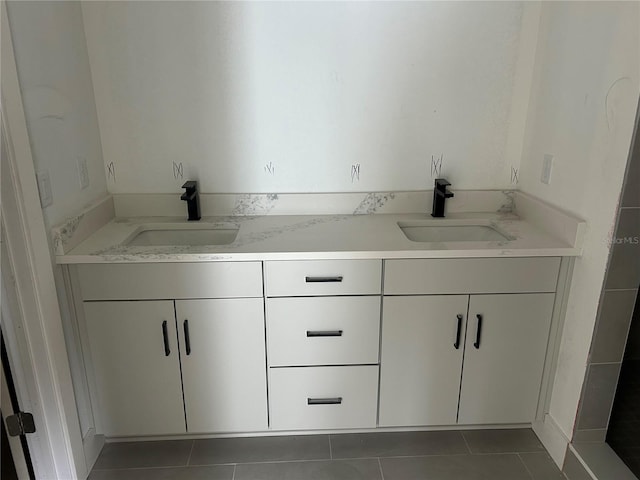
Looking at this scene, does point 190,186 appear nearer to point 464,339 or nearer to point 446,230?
point 446,230

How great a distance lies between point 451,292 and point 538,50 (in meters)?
1.15

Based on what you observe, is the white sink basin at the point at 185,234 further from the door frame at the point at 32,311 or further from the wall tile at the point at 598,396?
the wall tile at the point at 598,396

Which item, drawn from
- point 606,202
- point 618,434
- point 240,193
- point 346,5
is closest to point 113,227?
point 240,193

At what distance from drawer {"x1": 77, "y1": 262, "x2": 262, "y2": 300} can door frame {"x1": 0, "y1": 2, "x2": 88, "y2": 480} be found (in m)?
0.14

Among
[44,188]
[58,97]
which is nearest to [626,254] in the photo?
[44,188]

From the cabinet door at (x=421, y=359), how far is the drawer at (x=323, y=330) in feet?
0.21

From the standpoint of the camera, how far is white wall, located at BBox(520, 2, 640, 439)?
147 centimetres

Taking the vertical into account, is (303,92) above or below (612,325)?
above

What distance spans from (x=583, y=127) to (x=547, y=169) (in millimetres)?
283

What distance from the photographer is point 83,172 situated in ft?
6.12

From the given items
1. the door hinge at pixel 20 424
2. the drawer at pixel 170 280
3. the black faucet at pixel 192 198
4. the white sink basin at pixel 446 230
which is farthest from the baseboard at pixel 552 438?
the door hinge at pixel 20 424

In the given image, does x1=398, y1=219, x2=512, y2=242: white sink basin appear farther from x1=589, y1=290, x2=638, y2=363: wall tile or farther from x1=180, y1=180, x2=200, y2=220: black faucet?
x1=180, y1=180, x2=200, y2=220: black faucet

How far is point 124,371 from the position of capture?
5.93ft

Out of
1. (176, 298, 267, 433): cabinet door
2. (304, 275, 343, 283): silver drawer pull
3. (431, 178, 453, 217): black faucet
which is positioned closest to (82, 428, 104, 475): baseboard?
(176, 298, 267, 433): cabinet door
